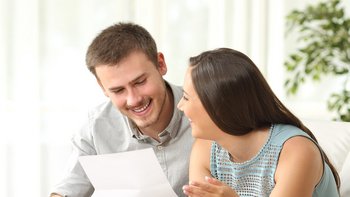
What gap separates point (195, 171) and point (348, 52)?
66.8 inches

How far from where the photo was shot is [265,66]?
392cm

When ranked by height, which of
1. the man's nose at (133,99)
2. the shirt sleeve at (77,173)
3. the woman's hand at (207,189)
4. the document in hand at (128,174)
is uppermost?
the man's nose at (133,99)

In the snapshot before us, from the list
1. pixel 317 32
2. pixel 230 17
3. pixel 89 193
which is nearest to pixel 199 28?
pixel 230 17

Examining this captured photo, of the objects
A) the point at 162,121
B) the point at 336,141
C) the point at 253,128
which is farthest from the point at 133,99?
the point at 336,141

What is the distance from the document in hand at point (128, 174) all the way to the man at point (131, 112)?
219 millimetres

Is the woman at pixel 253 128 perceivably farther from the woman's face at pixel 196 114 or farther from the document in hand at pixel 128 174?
the document in hand at pixel 128 174

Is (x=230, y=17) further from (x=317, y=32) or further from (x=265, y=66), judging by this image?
(x=317, y=32)

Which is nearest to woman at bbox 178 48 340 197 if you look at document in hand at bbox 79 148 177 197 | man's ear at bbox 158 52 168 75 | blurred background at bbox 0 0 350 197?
document in hand at bbox 79 148 177 197

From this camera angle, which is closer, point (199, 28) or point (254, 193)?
point (254, 193)

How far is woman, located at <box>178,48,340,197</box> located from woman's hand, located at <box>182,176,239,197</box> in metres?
0.19

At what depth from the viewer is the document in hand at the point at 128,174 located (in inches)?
70.8

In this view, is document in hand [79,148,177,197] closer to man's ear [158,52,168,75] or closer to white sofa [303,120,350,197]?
man's ear [158,52,168,75]

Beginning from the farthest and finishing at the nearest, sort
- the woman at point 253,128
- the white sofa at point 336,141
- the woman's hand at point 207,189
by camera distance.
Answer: the white sofa at point 336,141, the woman at point 253,128, the woman's hand at point 207,189

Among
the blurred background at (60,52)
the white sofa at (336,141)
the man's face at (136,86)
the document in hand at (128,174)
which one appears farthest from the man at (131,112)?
the blurred background at (60,52)
